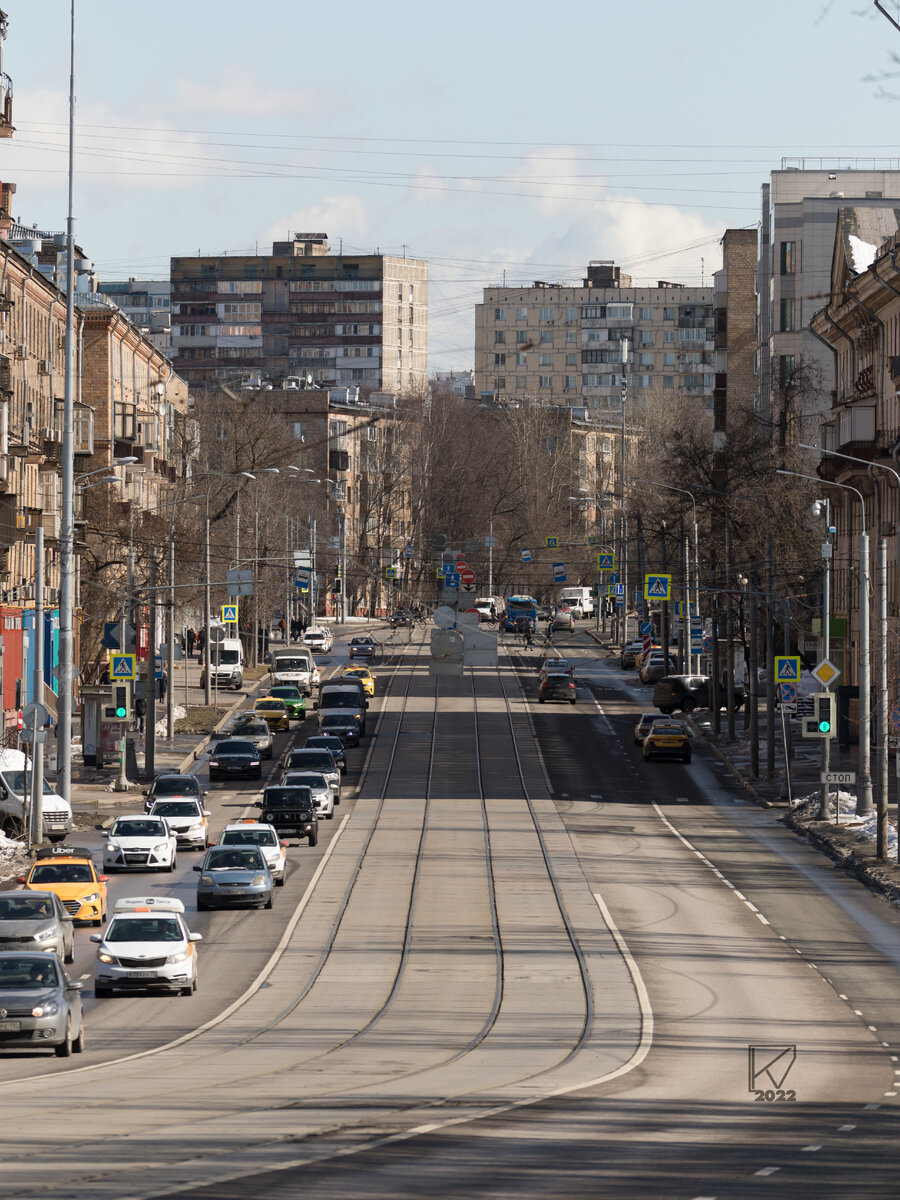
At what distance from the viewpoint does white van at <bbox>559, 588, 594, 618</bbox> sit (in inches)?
5655

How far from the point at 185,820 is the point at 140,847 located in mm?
4459

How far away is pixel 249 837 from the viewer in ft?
140

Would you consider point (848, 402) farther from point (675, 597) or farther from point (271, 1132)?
point (271, 1132)

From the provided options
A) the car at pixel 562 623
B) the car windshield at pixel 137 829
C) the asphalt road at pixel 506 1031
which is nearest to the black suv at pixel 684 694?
the asphalt road at pixel 506 1031

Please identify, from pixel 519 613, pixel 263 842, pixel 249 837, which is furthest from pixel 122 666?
pixel 519 613

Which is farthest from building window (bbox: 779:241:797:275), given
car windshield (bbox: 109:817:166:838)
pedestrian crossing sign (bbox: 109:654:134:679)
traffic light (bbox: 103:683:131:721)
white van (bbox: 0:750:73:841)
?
car windshield (bbox: 109:817:166:838)

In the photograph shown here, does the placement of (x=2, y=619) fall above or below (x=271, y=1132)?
above

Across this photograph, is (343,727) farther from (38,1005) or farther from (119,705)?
(38,1005)

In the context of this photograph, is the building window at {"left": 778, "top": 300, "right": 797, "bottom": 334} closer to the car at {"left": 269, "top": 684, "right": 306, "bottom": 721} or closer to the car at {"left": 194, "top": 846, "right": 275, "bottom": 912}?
the car at {"left": 269, "top": 684, "right": 306, "bottom": 721}

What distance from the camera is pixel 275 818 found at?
49531 millimetres

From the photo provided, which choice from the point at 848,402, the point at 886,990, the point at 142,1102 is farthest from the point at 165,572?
the point at 142,1102

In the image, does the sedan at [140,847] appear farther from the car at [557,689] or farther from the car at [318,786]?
the car at [557,689]

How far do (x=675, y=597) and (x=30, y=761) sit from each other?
57.7m

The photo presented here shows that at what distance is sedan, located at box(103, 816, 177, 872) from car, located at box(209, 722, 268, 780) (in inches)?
668
